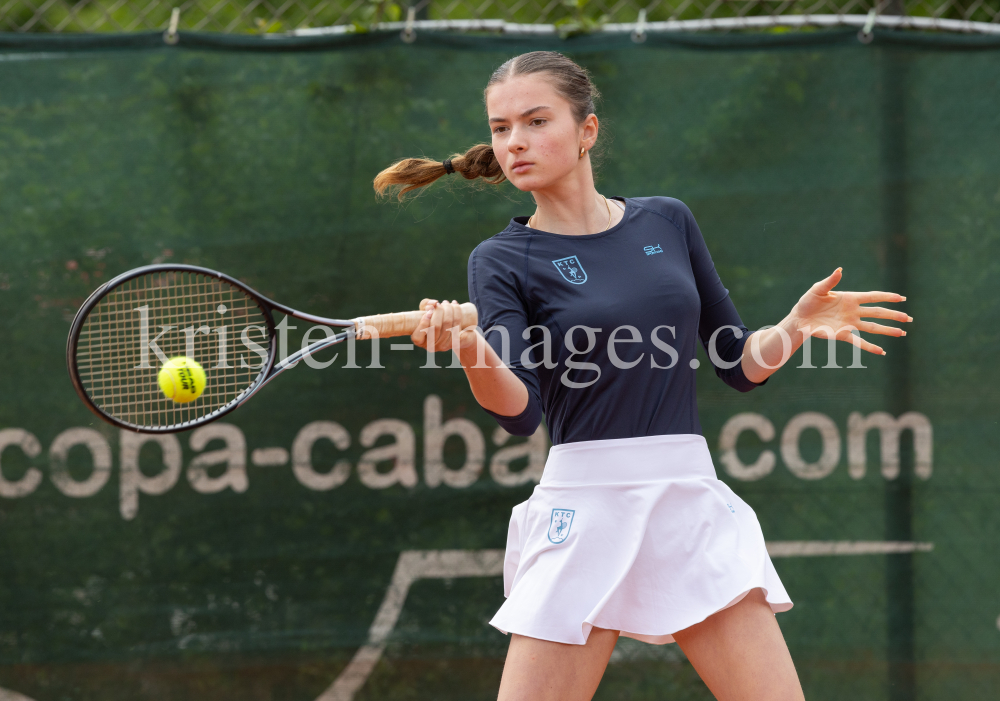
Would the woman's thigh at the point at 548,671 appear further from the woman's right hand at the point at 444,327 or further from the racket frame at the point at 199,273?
the racket frame at the point at 199,273

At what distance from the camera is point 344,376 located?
2.79 m

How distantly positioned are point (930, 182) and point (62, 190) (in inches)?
106

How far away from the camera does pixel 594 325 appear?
1.61 m

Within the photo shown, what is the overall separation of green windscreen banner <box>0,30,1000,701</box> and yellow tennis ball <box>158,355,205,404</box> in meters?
0.74

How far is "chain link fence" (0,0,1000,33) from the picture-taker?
9.73 ft

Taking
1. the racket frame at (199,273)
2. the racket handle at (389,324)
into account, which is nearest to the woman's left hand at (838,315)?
the racket handle at (389,324)

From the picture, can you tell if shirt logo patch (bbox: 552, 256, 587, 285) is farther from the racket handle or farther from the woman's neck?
the racket handle

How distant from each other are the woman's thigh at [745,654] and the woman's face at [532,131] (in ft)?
2.78

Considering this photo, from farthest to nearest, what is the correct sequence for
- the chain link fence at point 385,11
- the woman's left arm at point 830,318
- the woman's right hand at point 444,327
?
the chain link fence at point 385,11
the woman's left arm at point 830,318
the woman's right hand at point 444,327

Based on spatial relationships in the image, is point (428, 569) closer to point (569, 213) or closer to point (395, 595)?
point (395, 595)

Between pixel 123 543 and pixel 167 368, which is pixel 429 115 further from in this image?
pixel 123 543

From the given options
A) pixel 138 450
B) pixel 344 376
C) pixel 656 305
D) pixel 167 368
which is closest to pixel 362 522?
pixel 344 376

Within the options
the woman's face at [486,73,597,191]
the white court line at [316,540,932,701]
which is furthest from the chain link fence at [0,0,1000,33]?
the white court line at [316,540,932,701]

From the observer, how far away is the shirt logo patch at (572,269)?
1655mm
